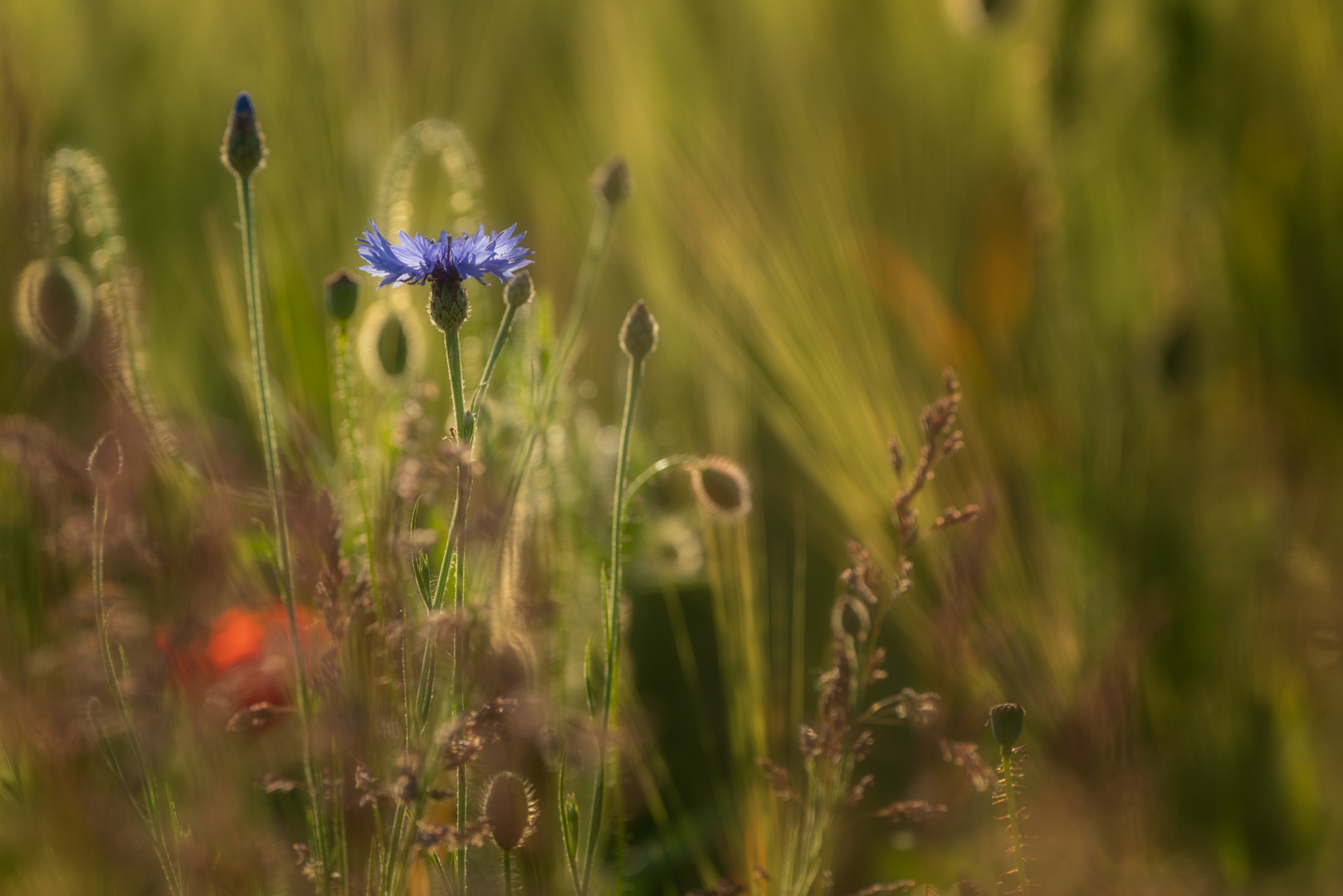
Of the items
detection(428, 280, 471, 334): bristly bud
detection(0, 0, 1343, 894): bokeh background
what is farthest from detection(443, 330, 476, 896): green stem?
detection(0, 0, 1343, 894): bokeh background

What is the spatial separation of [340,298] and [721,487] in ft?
0.71

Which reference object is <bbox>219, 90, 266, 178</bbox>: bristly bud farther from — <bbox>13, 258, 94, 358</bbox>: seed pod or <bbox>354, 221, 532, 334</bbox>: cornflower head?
<bbox>13, 258, 94, 358</bbox>: seed pod

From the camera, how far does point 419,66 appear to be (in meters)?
1.07

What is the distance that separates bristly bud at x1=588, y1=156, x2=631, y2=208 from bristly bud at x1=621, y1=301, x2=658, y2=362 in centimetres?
16

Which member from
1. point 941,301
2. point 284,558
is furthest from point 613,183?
point 941,301

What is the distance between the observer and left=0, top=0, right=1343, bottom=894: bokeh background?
2.62ft

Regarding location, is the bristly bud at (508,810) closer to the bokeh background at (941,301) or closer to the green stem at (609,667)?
the green stem at (609,667)

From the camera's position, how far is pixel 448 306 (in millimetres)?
473

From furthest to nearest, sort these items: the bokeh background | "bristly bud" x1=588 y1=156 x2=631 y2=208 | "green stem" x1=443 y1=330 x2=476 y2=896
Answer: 1. the bokeh background
2. "bristly bud" x1=588 y1=156 x2=631 y2=208
3. "green stem" x1=443 y1=330 x2=476 y2=896

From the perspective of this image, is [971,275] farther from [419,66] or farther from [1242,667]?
[419,66]

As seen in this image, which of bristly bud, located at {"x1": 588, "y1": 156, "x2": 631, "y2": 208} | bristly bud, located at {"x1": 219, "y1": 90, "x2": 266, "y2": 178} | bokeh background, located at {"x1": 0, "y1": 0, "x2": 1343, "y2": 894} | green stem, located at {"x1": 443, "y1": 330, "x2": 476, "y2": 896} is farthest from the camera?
bokeh background, located at {"x1": 0, "y1": 0, "x2": 1343, "y2": 894}

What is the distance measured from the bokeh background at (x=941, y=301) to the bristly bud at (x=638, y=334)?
0.75 feet

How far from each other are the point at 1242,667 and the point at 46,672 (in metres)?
0.85

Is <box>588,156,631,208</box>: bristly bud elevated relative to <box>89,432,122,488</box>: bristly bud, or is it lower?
elevated
